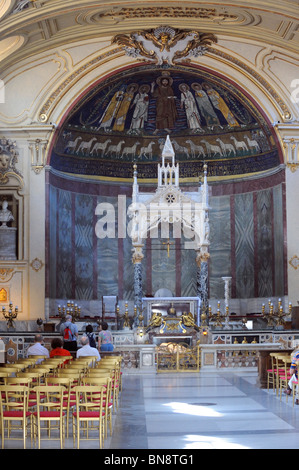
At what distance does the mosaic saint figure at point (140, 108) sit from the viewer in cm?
3038

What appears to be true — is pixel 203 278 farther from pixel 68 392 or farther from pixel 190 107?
pixel 68 392

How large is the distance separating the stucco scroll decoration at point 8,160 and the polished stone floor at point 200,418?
1113 cm

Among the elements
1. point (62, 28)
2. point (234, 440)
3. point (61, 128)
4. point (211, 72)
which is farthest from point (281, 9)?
point (234, 440)

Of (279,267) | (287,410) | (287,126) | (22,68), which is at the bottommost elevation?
(287,410)

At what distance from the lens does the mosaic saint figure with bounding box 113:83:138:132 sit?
30.1 m

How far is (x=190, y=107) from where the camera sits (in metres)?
30.9

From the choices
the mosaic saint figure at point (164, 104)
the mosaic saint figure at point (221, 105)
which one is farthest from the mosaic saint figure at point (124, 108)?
the mosaic saint figure at point (221, 105)

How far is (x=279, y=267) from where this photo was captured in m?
28.9

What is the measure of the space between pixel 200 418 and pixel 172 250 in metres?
19.7

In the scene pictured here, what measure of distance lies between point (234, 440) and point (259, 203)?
21035 millimetres

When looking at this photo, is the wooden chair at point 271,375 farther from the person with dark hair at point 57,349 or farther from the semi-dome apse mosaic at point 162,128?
the semi-dome apse mosaic at point 162,128

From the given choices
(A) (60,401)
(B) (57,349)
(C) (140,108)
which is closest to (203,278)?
(C) (140,108)

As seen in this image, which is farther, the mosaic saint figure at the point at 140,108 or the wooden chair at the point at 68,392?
the mosaic saint figure at the point at 140,108

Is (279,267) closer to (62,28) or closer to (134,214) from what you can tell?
(134,214)
